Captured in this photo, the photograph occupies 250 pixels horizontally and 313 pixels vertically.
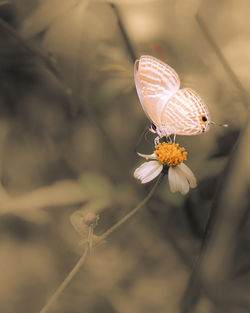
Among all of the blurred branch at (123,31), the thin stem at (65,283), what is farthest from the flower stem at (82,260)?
the blurred branch at (123,31)

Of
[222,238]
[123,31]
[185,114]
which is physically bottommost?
[222,238]

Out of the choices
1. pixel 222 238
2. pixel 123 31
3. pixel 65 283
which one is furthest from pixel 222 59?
pixel 65 283

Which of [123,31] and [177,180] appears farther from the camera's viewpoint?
[123,31]

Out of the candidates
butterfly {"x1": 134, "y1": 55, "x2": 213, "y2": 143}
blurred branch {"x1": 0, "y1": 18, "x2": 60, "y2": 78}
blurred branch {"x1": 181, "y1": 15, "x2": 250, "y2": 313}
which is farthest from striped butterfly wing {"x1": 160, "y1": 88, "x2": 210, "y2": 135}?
blurred branch {"x1": 0, "y1": 18, "x2": 60, "y2": 78}

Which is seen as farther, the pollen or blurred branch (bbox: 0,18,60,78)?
blurred branch (bbox: 0,18,60,78)

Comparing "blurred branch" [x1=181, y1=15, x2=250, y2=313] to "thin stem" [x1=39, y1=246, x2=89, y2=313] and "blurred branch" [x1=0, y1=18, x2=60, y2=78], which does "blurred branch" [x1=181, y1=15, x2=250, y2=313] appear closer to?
"thin stem" [x1=39, y1=246, x2=89, y2=313]

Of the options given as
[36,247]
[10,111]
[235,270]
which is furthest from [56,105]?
[235,270]

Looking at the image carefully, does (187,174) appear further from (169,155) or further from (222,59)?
(222,59)
